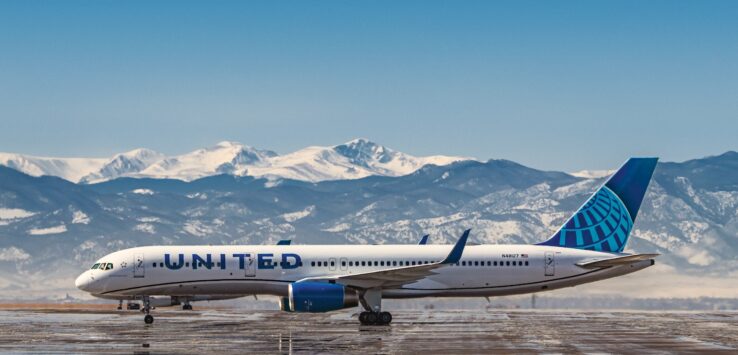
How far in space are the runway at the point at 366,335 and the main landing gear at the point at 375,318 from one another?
25.0 inches

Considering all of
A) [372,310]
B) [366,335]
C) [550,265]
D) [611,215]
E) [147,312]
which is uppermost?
[611,215]

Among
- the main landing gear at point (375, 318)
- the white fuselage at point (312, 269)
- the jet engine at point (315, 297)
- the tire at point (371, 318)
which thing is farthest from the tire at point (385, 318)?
the jet engine at point (315, 297)

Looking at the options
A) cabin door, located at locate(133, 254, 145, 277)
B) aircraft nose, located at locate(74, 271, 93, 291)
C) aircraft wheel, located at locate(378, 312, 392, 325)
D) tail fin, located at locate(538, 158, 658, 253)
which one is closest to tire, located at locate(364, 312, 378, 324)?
aircraft wheel, located at locate(378, 312, 392, 325)

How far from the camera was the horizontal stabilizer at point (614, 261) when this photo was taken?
60.0 meters

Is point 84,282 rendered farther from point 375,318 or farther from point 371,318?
point 375,318

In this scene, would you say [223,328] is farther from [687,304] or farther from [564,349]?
[687,304]

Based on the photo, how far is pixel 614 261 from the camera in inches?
2399

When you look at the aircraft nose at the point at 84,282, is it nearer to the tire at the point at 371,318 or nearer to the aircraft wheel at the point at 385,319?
the tire at the point at 371,318

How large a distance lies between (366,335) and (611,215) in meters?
21.0

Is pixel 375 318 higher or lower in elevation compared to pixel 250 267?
lower

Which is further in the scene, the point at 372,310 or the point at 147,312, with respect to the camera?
the point at 147,312

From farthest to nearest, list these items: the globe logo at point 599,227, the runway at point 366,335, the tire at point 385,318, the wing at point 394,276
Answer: the globe logo at point 599,227, the tire at point 385,318, the wing at point 394,276, the runway at point 366,335

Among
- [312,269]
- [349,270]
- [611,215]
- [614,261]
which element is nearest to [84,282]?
[312,269]

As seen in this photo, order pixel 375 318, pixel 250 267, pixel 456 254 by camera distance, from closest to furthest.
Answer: pixel 456 254 < pixel 375 318 < pixel 250 267
